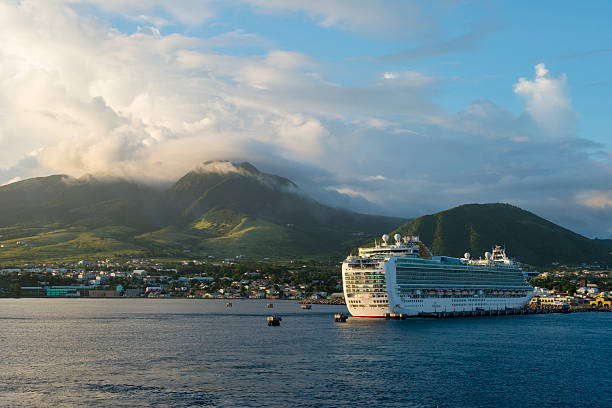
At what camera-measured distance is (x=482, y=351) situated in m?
113

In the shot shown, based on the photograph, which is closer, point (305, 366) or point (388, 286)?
point (305, 366)

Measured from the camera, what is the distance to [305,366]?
308 feet

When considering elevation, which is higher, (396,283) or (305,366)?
(396,283)

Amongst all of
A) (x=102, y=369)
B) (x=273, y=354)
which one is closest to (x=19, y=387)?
(x=102, y=369)

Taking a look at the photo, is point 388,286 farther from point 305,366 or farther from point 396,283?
point 305,366

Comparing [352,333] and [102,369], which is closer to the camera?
[102,369]

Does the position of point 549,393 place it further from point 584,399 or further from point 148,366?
point 148,366

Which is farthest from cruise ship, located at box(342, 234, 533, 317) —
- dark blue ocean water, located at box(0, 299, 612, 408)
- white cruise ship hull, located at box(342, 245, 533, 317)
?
dark blue ocean water, located at box(0, 299, 612, 408)

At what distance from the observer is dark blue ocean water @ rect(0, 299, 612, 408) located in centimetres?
7325

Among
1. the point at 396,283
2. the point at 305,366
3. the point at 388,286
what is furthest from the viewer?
the point at 396,283

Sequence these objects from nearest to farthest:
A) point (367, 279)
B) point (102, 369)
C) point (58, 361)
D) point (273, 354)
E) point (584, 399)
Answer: point (584, 399) → point (102, 369) → point (58, 361) → point (273, 354) → point (367, 279)

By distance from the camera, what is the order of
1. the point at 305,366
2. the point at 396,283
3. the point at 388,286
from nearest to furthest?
1. the point at 305,366
2. the point at 388,286
3. the point at 396,283

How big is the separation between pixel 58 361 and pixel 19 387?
21061 millimetres

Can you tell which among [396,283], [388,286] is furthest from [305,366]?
[396,283]
